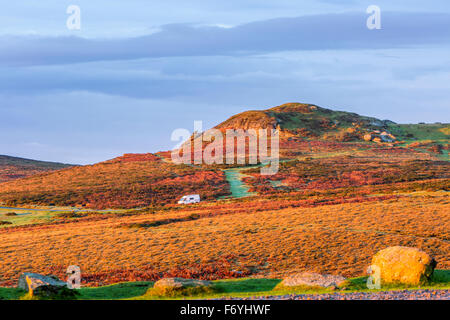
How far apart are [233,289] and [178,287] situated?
2827 millimetres

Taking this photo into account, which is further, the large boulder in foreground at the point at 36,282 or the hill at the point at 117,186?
the hill at the point at 117,186

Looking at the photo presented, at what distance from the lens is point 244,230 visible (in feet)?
119

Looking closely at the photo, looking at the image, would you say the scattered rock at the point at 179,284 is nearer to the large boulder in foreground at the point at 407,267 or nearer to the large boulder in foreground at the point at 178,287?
the large boulder in foreground at the point at 178,287

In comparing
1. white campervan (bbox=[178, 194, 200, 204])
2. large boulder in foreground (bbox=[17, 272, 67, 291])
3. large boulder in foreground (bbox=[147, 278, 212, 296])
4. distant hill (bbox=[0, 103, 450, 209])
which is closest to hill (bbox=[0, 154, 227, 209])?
distant hill (bbox=[0, 103, 450, 209])

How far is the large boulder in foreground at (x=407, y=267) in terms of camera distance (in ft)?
63.0

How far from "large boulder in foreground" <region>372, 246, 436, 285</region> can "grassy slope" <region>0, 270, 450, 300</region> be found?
0.49 m

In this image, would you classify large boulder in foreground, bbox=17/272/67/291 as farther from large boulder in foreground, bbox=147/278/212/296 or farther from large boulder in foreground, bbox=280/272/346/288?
large boulder in foreground, bbox=280/272/346/288

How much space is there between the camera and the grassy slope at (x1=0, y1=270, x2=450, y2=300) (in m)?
17.7

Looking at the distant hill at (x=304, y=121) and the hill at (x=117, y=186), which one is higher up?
the distant hill at (x=304, y=121)

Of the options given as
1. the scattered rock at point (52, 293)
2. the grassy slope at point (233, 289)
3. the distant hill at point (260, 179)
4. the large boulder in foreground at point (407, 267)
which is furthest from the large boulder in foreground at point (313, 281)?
the distant hill at point (260, 179)

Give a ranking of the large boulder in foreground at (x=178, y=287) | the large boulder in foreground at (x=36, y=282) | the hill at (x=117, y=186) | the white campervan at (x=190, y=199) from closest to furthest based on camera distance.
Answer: the large boulder in foreground at (x=36, y=282), the large boulder in foreground at (x=178, y=287), the white campervan at (x=190, y=199), the hill at (x=117, y=186)

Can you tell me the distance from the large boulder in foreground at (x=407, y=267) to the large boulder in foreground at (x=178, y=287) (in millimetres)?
8250

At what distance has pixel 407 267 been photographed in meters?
19.4

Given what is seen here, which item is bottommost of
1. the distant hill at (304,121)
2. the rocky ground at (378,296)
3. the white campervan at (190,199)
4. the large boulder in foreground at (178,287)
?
the white campervan at (190,199)
